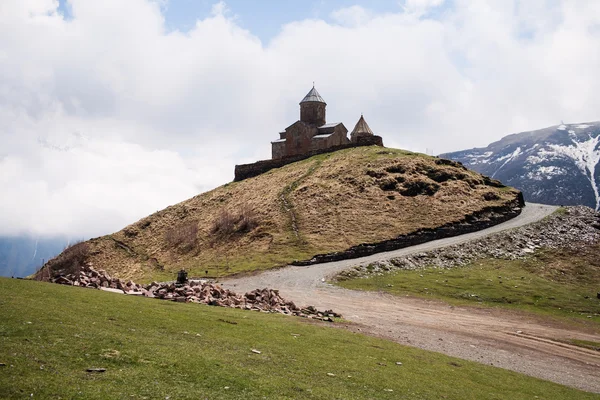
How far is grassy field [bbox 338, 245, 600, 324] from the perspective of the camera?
36.1 metres

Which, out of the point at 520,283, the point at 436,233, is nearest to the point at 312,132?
the point at 436,233

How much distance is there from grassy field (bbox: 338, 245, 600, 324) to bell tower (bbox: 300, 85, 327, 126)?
6311 cm

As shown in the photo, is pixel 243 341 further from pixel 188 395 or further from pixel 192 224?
pixel 192 224

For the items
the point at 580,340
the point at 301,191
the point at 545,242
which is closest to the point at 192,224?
the point at 301,191

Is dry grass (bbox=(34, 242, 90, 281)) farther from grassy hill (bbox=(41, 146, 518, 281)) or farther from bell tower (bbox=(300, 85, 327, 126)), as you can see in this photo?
bell tower (bbox=(300, 85, 327, 126))

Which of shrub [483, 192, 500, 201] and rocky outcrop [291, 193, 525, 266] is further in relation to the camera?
shrub [483, 192, 500, 201]

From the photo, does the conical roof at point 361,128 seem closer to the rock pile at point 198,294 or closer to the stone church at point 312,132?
the stone church at point 312,132

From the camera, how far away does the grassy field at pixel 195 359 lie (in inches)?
371

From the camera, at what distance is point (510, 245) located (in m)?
52.9

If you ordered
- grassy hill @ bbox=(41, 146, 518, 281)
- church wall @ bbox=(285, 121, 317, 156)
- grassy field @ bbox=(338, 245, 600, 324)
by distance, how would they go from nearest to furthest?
1. grassy field @ bbox=(338, 245, 600, 324)
2. grassy hill @ bbox=(41, 146, 518, 281)
3. church wall @ bbox=(285, 121, 317, 156)

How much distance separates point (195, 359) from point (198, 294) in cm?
1150

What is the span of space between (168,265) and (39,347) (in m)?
52.4

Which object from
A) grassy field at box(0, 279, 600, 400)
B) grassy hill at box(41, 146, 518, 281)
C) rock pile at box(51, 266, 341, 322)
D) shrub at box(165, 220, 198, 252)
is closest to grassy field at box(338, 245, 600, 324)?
grassy hill at box(41, 146, 518, 281)

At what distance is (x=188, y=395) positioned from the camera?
30.8 feet
